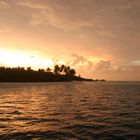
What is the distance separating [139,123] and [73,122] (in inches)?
294

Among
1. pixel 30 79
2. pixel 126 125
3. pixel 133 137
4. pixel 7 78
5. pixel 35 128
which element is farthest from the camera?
pixel 30 79

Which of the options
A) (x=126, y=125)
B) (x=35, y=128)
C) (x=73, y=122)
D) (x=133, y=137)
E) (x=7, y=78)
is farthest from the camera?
(x=7, y=78)

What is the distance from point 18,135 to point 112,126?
32.8 feet

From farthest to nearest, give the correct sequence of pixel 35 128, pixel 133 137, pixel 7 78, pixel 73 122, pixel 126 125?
pixel 7 78 < pixel 73 122 < pixel 126 125 < pixel 35 128 < pixel 133 137

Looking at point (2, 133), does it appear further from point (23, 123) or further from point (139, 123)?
point (139, 123)

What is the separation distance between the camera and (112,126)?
2411cm

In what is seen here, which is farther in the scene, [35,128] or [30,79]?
[30,79]

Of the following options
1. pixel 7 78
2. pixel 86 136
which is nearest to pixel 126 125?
pixel 86 136

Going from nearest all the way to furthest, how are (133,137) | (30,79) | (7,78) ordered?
(133,137), (7,78), (30,79)

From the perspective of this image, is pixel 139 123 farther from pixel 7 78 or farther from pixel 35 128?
pixel 7 78

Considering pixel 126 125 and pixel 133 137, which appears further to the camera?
pixel 126 125

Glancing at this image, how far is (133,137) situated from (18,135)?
999cm

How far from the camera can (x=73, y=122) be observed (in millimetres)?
26219

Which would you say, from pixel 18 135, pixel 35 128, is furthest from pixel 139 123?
pixel 18 135
